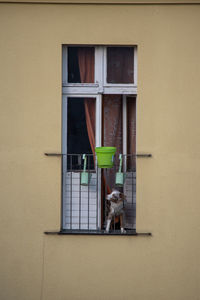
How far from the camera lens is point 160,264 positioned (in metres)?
6.24

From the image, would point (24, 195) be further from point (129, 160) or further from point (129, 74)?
point (129, 74)

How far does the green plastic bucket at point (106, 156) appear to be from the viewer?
6.08 meters

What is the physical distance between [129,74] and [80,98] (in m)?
0.71

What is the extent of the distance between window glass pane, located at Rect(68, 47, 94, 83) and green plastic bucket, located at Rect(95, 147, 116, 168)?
100 cm

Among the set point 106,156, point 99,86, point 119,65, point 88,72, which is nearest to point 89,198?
point 106,156

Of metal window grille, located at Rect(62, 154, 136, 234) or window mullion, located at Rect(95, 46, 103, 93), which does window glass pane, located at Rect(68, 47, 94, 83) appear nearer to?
window mullion, located at Rect(95, 46, 103, 93)

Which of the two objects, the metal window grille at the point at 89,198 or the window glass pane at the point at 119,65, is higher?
the window glass pane at the point at 119,65

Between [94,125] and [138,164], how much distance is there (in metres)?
0.79

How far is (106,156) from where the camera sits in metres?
6.11

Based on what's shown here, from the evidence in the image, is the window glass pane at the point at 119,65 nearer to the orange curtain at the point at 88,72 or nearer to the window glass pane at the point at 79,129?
the orange curtain at the point at 88,72

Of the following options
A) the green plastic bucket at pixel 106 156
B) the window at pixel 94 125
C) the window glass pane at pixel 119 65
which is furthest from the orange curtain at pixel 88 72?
the green plastic bucket at pixel 106 156

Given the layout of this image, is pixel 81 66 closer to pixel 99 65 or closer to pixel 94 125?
pixel 99 65

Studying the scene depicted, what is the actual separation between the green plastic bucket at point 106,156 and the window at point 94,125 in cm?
35

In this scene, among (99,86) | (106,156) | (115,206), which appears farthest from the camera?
(99,86)
